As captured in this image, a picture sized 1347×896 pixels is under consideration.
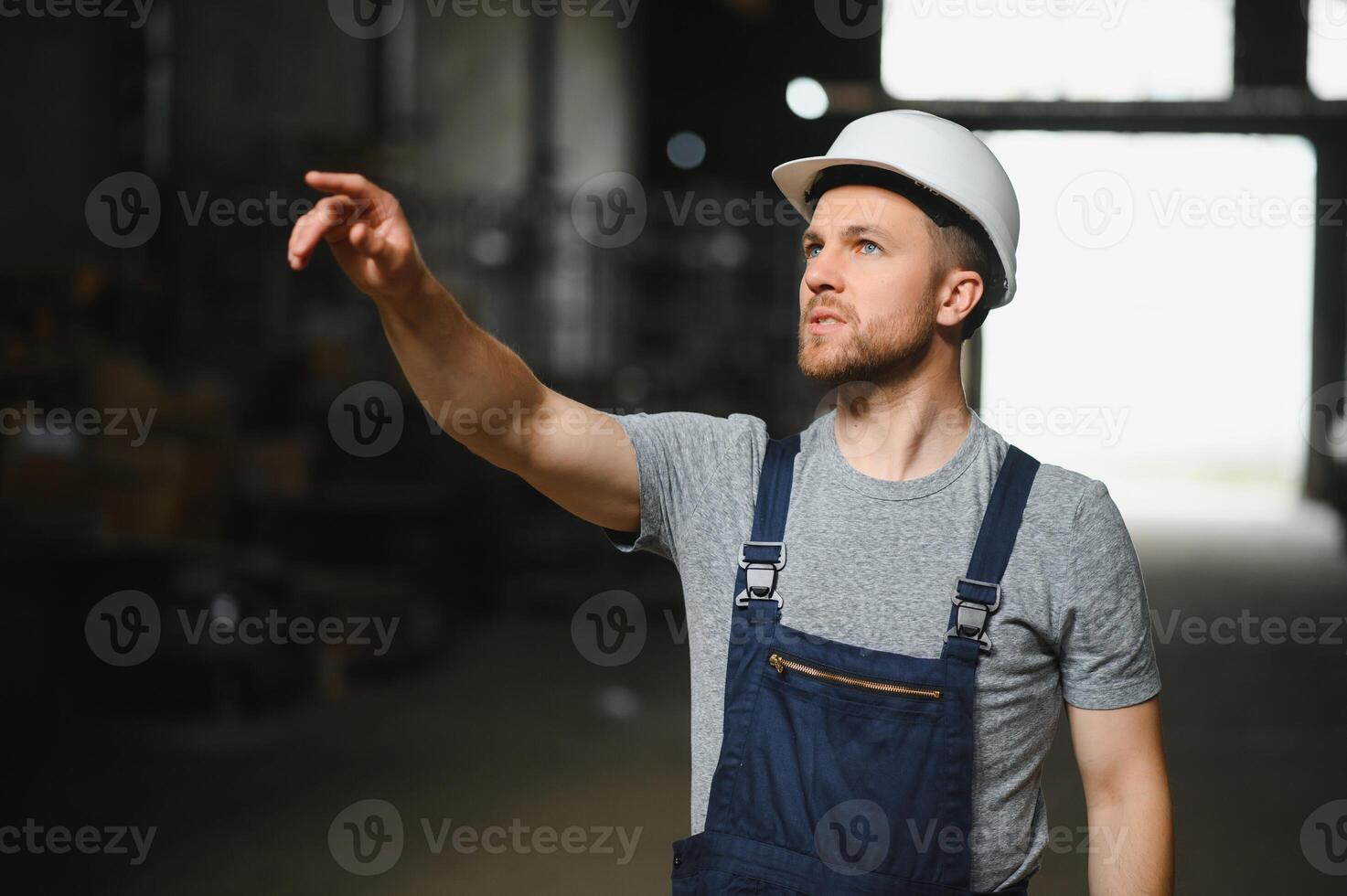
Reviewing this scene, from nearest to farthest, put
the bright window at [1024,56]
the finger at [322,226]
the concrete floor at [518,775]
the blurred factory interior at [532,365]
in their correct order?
the finger at [322,226] < the concrete floor at [518,775] < the blurred factory interior at [532,365] < the bright window at [1024,56]

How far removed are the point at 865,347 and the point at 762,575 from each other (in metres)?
0.30

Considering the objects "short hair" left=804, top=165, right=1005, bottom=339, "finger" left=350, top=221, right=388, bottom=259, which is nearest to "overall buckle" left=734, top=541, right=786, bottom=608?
"short hair" left=804, top=165, right=1005, bottom=339

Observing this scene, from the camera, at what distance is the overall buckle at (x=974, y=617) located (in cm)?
129

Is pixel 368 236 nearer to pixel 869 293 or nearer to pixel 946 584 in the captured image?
pixel 869 293

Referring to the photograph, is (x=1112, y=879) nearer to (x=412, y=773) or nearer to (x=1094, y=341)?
(x=412, y=773)

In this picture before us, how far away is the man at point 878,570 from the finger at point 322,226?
0.09 ft

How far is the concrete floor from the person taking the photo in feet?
11.6

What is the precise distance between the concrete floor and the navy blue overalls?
2337 millimetres

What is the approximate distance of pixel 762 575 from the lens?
1.35m

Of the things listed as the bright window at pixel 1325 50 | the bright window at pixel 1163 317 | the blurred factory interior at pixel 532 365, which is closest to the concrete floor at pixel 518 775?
the blurred factory interior at pixel 532 365

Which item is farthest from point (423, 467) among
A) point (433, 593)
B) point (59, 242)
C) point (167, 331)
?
point (59, 242)

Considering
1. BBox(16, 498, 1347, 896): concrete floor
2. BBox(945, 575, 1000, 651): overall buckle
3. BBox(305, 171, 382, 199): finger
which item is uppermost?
BBox(305, 171, 382, 199): finger

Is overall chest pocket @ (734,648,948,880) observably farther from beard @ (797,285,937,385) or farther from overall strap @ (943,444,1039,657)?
beard @ (797,285,937,385)

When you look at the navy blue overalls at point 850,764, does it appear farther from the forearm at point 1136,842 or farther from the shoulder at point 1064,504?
the forearm at point 1136,842
